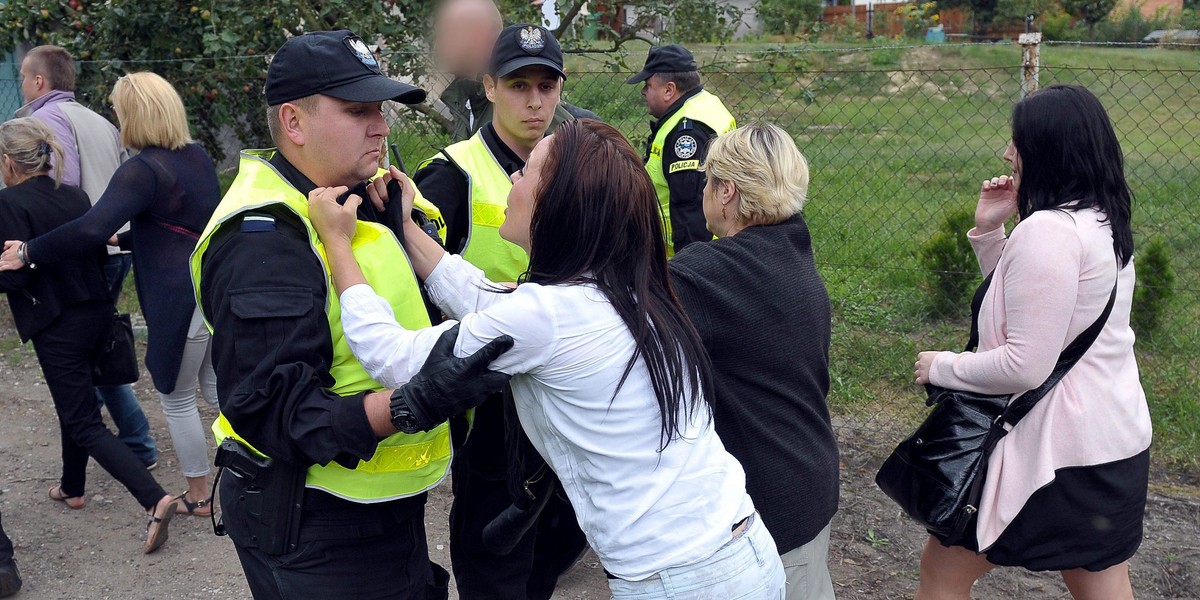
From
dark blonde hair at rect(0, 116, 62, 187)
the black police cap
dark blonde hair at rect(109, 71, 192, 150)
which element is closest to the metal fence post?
the black police cap

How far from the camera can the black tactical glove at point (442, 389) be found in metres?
1.78

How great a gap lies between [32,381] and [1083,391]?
5.77 meters

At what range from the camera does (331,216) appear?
6.35ft

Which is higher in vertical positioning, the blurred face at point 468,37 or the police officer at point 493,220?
the blurred face at point 468,37

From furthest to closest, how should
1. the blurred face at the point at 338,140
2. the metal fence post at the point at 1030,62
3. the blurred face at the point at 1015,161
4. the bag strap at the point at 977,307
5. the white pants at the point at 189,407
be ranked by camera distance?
the metal fence post at the point at 1030,62 → the white pants at the point at 189,407 → the bag strap at the point at 977,307 → the blurred face at the point at 1015,161 → the blurred face at the point at 338,140

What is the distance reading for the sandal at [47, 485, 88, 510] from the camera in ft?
14.6

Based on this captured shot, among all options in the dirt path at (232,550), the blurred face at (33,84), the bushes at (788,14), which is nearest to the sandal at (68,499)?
the dirt path at (232,550)

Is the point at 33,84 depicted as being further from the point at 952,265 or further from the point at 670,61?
the point at 952,265

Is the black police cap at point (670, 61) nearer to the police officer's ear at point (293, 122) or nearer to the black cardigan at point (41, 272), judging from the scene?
the black cardigan at point (41, 272)

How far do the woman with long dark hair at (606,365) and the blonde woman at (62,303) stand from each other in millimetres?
2631

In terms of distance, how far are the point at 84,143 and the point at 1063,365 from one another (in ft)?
15.0

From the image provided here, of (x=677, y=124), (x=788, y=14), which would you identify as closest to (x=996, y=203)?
(x=677, y=124)

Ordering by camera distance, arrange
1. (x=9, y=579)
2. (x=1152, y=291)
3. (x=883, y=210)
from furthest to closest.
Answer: (x=883, y=210)
(x=1152, y=291)
(x=9, y=579)

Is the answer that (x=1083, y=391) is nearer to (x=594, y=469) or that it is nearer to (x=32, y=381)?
(x=594, y=469)
